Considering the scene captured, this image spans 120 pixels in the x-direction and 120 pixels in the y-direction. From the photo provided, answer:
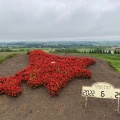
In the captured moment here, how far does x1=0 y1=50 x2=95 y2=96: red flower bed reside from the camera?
14.0 m

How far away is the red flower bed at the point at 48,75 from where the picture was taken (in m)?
14.0

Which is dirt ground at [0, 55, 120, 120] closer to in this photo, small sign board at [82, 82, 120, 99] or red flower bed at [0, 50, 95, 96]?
red flower bed at [0, 50, 95, 96]

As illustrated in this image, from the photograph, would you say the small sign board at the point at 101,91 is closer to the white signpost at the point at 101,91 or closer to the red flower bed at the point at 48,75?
the white signpost at the point at 101,91

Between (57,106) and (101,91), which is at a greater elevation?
(101,91)

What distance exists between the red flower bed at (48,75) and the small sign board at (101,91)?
203 centimetres

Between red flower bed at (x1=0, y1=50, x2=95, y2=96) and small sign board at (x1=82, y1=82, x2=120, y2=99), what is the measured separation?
203 centimetres

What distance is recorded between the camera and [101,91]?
12320 mm

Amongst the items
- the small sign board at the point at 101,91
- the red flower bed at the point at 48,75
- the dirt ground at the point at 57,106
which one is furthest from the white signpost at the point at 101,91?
the red flower bed at the point at 48,75

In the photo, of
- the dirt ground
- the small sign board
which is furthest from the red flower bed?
the small sign board

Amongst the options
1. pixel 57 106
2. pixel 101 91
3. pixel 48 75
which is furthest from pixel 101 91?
pixel 48 75

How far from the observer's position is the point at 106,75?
1727 cm

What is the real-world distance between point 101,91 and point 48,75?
13.4 feet

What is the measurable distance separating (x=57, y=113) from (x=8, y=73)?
6.86m

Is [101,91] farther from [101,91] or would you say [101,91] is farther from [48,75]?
[48,75]
